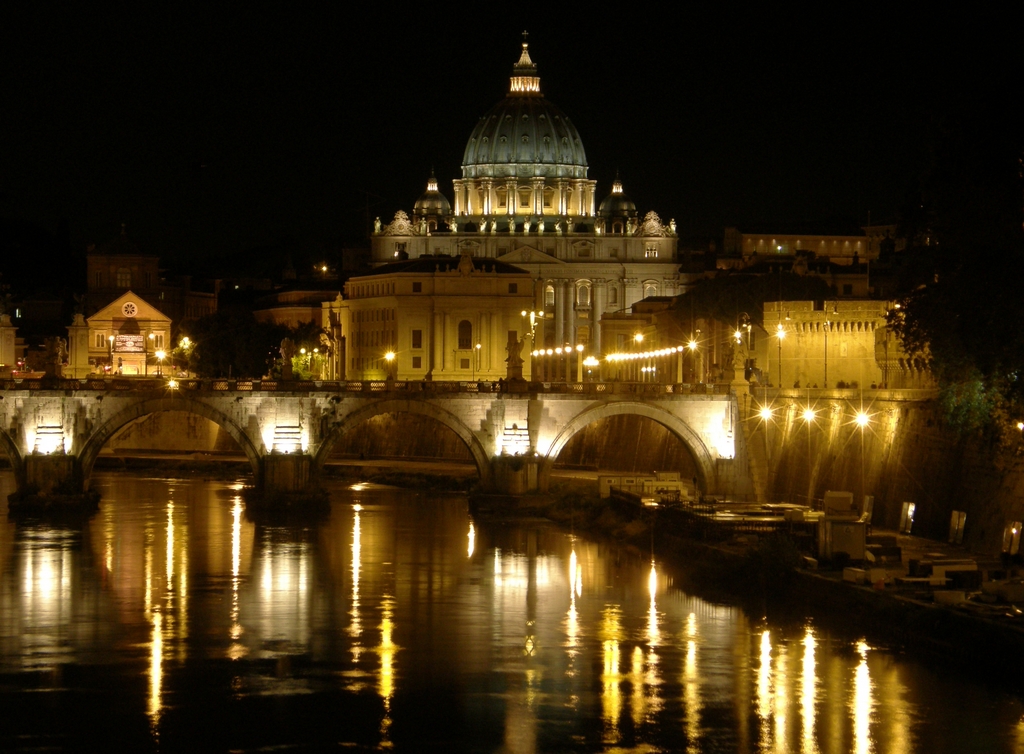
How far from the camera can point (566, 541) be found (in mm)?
42812

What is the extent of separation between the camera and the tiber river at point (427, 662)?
24422mm

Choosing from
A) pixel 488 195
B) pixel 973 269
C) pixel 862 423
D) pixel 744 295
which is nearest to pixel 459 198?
pixel 488 195

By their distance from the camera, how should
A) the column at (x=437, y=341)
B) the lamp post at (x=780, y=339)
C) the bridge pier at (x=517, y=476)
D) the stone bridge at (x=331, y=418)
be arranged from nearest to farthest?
the stone bridge at (x=331, y=418) < the bridge pier at (x=517, y=476) < the lamp post at (x=780, y=339) < the column at (x=437, y=341)

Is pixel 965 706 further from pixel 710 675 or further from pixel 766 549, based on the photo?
pixel 766 549

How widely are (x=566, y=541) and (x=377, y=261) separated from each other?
7882 cm

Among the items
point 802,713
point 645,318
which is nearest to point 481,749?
point 802,713

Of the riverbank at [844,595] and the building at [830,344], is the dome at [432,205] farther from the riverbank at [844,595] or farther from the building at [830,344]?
the riverbank at [844,595]

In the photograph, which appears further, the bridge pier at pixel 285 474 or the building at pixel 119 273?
the building at pixel 119 273

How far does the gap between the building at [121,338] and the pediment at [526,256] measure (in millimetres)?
24499

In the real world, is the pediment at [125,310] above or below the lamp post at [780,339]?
above

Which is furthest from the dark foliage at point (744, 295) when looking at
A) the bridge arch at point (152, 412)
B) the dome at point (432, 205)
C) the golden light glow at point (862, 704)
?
the dome at point (432, 205)

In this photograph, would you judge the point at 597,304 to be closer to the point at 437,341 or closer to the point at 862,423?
the point at 437,341

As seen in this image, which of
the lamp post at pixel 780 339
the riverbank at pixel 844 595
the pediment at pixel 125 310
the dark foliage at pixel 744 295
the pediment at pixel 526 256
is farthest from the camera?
the pediment at pixel 526 256

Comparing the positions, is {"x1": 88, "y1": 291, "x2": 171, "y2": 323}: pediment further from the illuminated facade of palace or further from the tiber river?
the tiber river
